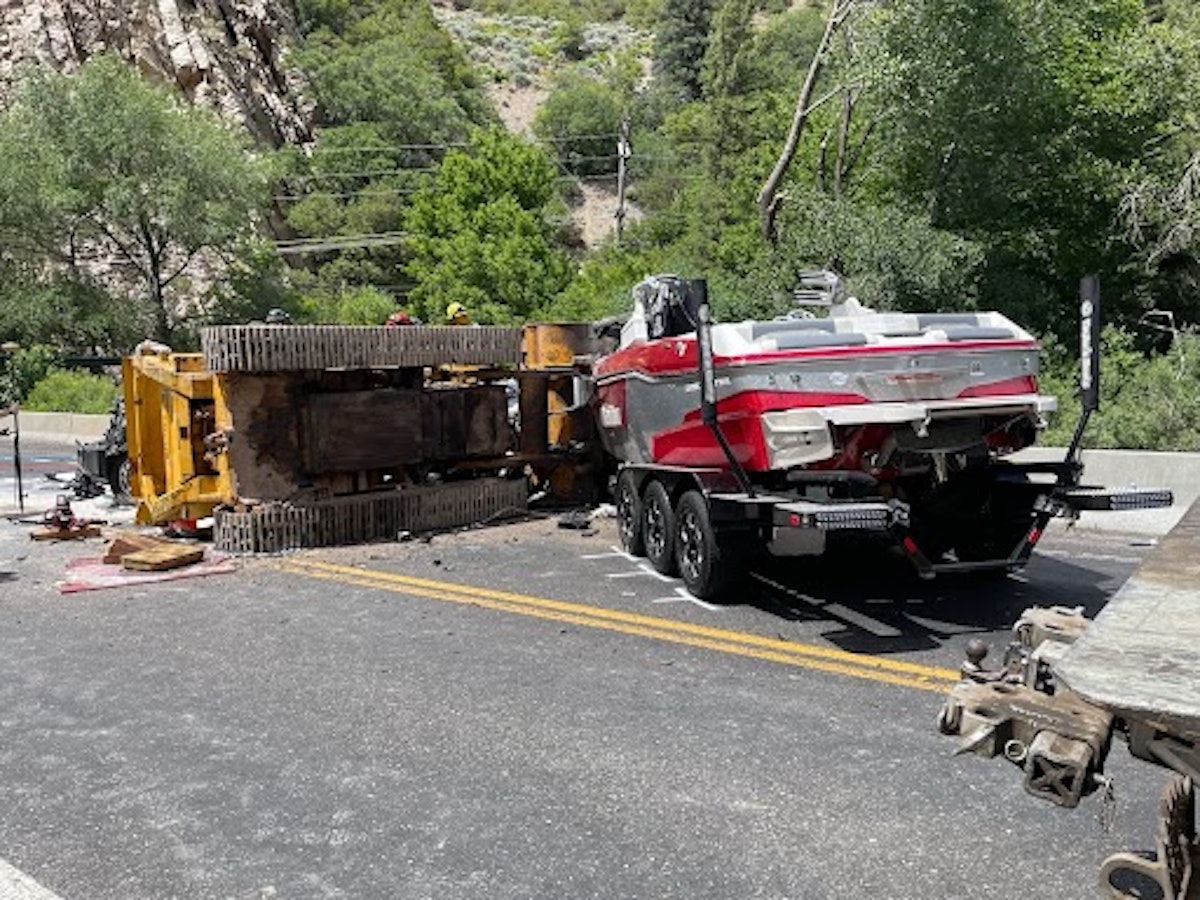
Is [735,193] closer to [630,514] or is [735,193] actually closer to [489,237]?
[489,237]

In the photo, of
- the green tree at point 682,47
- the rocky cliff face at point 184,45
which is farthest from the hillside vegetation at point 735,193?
the green tree at point 682,47

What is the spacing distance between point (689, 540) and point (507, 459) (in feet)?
13.4

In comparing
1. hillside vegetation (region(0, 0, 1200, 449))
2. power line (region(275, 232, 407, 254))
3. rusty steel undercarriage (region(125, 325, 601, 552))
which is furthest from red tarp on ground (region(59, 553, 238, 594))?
power line (region(275, 232, 407, 254))

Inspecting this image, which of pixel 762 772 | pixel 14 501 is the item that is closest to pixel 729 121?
pixel 14 501

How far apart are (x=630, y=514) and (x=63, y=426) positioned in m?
18.8

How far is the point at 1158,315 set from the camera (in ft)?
62.4

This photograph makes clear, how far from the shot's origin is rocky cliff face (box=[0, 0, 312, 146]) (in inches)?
1743

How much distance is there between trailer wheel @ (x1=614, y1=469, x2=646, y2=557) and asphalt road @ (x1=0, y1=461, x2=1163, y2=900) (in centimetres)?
59

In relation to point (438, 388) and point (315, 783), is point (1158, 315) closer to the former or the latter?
point (438, 388)

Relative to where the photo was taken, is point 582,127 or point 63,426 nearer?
point 63,426

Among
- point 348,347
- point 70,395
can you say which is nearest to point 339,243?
point 70,395

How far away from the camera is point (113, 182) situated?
105 feet

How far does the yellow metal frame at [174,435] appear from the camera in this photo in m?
9.98

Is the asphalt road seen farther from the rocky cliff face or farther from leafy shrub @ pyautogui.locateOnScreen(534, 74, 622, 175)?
leafy shrub @ pyautogui.locateOnScreen(534, 74, 622, 175)
